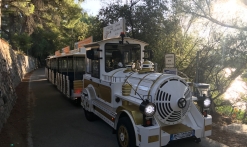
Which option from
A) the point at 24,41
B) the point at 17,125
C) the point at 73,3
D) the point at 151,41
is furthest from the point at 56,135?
the point at 24,41

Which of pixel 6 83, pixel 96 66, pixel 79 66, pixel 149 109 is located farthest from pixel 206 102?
pixel 6 83

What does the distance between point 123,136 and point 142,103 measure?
3.26 feet

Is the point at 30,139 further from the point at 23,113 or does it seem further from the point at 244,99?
the point at 244,99

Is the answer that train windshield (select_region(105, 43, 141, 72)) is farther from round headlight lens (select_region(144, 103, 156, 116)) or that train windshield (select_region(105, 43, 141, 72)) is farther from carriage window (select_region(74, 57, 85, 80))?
carriage window (select_region(74, 57, 85, 80))

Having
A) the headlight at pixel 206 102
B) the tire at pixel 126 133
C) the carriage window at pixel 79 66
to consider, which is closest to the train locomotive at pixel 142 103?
the tire at pixel 126 133

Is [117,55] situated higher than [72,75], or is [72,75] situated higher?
[117,55]

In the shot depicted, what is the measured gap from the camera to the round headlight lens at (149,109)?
138 inches

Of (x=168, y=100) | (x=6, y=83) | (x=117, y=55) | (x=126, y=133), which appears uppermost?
(x=117, y=55)

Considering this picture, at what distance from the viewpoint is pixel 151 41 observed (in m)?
11.3

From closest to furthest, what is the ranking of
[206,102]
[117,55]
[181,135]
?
[181,135] < [206,102] < [117,55]

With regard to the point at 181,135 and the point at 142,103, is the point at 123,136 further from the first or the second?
the point at 181,135

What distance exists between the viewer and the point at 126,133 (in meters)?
4.02

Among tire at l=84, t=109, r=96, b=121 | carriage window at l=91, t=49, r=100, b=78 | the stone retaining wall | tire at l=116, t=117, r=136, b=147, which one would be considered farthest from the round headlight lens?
the stone retaining wall

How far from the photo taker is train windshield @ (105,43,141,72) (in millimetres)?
5660
